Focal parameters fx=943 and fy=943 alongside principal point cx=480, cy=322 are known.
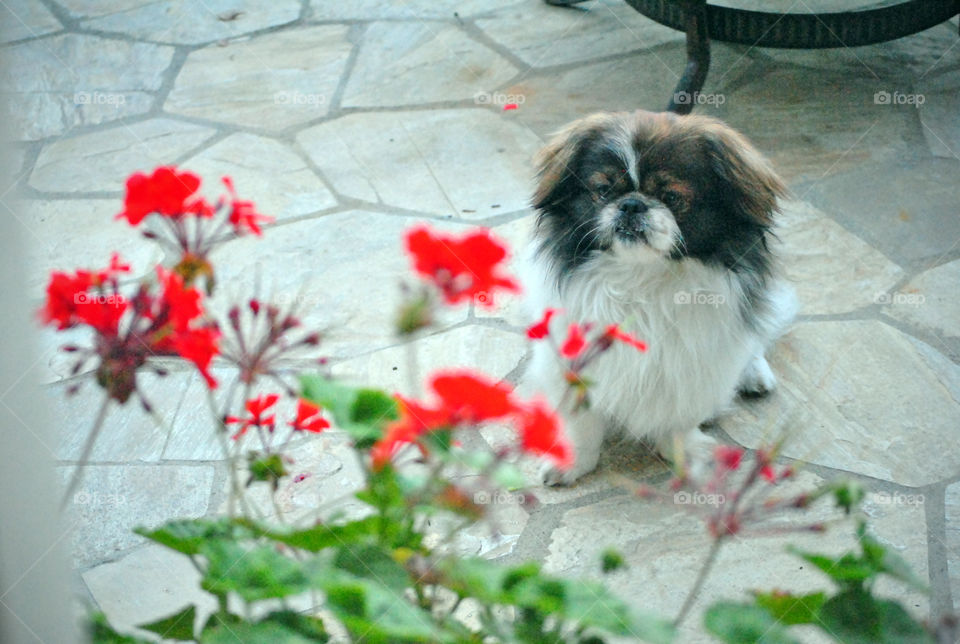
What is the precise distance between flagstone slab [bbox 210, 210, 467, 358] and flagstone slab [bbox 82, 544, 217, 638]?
827 mm

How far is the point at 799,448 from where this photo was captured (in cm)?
245

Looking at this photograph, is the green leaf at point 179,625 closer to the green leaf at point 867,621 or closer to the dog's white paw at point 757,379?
the green leaf at point 867,621

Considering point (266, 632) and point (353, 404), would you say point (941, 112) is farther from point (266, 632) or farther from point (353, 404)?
point (266, 632)

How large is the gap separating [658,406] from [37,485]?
1.71 metres

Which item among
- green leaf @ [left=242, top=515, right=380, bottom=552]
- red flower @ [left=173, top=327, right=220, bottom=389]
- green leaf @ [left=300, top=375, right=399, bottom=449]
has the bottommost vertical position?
green leaf @ [left=242, top=515, right=380, bottom=552]

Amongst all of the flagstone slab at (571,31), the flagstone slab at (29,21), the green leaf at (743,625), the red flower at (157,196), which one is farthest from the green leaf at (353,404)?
the flagstone slab at (29,21)

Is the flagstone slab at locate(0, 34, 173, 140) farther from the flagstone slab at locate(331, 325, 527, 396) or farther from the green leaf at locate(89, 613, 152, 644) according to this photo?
the green leaf at locate(89, 613, 152, 644)

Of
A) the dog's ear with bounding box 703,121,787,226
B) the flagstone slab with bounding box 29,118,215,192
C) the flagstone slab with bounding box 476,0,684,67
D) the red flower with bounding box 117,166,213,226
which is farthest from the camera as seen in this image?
the flagstone slab with bounding box 476,0,684,67

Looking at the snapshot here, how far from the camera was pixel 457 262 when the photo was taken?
758 mm

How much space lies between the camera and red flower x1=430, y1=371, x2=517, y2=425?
679 millimetres

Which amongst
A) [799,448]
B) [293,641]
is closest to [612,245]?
[799,448]

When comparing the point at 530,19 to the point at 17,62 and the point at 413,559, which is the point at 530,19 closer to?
the point at 17,62

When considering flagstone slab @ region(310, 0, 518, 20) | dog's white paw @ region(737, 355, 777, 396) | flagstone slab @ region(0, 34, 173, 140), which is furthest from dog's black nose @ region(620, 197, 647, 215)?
flagstone slab @ region(310, 0, 518, 20)

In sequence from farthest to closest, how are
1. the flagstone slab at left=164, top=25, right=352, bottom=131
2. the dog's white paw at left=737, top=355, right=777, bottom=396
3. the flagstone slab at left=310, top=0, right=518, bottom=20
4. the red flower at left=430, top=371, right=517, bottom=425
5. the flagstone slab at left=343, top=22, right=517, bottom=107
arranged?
the flagstone slab at left=310, top=0, right=518, bottom=20 < the flagstone slab at left=343, top=22, right=517, bottom=107 < the flagstone slab at left=164, top=25, right=352, bottom=131 < the dog's white paw at left=737, top=355, right=777, bottom=396 < the red flower at left=430, top=371, right=517, bottom=425
